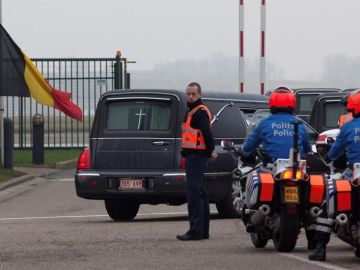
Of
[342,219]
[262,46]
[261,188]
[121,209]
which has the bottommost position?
[121,209]

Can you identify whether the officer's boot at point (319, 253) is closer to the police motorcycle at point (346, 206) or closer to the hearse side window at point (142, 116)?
the police motorcycle at point (346, 206)

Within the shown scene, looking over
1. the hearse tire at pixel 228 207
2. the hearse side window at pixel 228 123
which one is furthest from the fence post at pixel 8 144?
the hearse tire at pixel 228 207

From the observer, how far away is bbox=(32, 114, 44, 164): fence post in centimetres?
3319

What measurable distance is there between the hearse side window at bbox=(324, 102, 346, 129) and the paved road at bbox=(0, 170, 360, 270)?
8.43 ft

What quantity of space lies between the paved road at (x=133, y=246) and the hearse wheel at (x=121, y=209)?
16cm

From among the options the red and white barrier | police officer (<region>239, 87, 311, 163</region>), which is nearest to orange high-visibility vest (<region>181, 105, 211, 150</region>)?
police officer (<region>239, 87, 311, 163</region>)

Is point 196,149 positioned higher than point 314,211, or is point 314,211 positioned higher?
point 196,149

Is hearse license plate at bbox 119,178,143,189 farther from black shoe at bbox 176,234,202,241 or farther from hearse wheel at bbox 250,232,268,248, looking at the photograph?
hearse wheel at bbox 250,232,268,248

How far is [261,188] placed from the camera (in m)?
13.0

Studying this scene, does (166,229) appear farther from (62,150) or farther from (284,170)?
(62,150)

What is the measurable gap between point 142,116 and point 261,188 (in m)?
5.06

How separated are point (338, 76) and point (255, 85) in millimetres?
8813

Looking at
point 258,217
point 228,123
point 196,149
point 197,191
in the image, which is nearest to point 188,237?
point 197,191

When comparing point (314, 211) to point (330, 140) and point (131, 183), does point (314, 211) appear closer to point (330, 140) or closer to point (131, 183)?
point (330, 140)
